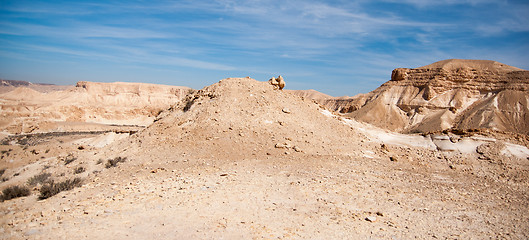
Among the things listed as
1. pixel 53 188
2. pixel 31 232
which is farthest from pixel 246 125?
pixel 31 232

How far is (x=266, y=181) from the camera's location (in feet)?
25.5

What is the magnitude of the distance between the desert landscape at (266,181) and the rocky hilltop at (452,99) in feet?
87.2

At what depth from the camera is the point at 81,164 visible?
11.6m

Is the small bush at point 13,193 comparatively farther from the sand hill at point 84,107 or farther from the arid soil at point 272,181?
the sand hill at point 84,107

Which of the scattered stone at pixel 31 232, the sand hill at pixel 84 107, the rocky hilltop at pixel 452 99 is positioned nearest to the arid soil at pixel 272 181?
the scattered stone at pixel 31 232

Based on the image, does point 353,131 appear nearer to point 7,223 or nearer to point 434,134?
point 434,134

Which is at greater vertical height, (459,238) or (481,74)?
(481,74)

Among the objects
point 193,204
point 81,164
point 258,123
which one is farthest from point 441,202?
point 81,164

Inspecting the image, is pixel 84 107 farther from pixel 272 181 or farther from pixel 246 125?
pixel 272 181

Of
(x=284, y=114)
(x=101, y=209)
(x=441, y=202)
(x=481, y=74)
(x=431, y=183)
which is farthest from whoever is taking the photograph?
(x=481, y=74)

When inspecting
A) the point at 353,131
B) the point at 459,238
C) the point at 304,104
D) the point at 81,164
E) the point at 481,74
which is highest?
the point at 481,74

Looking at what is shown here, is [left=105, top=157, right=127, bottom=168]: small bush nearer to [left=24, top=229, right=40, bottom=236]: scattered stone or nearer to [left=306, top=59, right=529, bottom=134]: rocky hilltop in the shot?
[left=24, top=229, right=40, bottom=236]: scattered stone

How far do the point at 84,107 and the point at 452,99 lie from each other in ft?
191

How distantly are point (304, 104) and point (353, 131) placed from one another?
9.26 ft
